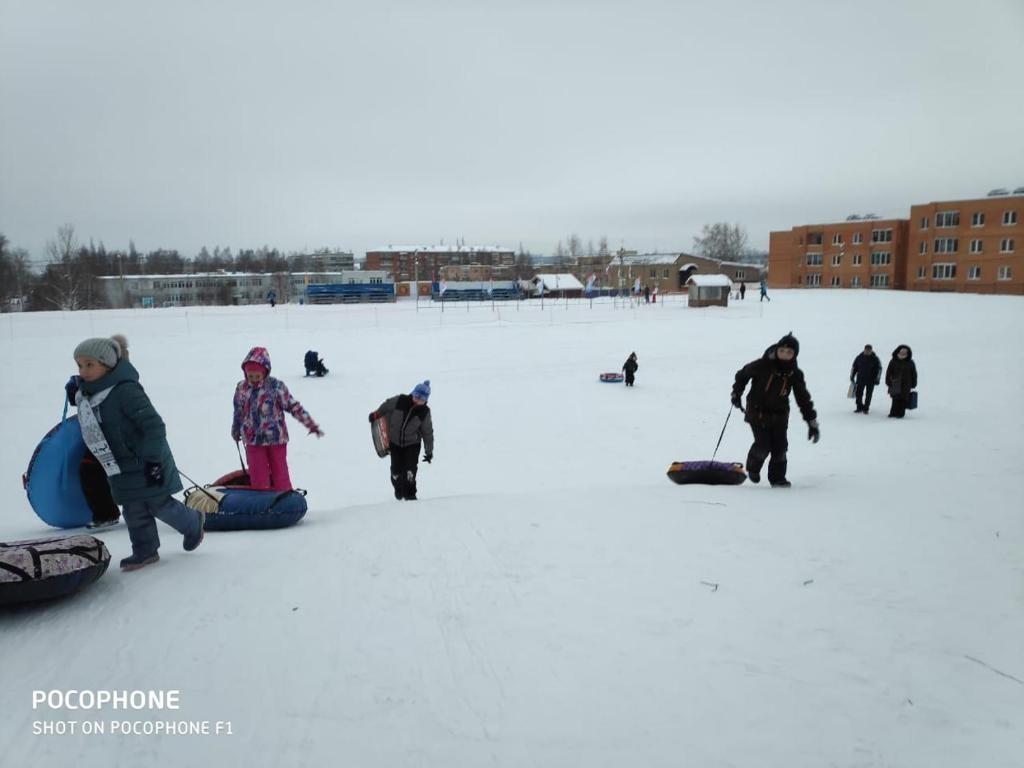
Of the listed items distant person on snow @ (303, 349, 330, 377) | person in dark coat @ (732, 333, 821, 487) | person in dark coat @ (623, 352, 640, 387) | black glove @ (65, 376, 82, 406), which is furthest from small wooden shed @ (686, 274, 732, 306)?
black glove @ (65, 376, 82, 406)

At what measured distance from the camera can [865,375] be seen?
1429cm

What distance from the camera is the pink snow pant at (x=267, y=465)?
21.2 feet

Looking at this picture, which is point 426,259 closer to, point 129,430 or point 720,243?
point 720,243

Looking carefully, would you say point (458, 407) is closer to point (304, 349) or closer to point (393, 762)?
point (304, 349)

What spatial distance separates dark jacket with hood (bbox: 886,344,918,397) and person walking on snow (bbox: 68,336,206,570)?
46.5ft

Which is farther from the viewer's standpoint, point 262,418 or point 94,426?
point 262,418

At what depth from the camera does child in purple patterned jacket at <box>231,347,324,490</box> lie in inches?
248

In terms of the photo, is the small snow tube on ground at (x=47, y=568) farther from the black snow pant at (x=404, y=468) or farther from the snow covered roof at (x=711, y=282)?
the snow covered roof at (x=711, y=282)

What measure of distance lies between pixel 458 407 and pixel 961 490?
40.2 ft

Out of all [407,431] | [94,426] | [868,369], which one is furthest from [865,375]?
[94,426]

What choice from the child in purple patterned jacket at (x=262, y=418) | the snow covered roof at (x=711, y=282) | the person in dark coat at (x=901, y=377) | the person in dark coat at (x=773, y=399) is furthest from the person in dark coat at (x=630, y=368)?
Result: the snow covered roof at (x=711, y=282)

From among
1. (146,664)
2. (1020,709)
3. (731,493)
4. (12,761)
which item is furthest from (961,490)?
(12,761)

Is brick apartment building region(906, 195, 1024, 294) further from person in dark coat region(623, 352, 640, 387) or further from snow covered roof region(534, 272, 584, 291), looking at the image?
person in dark coat region(623, 352, 640, 387)

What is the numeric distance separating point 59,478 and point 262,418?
70.8 inches
